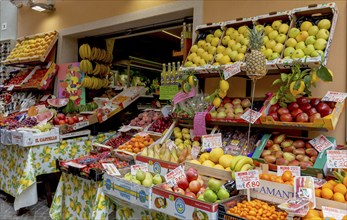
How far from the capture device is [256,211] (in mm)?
1709

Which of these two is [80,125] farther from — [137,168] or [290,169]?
[290,169]

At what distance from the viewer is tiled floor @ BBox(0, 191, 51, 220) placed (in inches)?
146

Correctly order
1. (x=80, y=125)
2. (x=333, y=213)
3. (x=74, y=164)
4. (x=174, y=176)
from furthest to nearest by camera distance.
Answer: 1. (x=80, y=125)
2. (x=74, y=164)
3. (x=174, y=176)
4. (x=333, y=213)

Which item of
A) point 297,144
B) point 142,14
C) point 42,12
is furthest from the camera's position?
point 42,12

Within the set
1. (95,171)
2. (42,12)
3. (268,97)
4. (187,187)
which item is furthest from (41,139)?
(42,12)

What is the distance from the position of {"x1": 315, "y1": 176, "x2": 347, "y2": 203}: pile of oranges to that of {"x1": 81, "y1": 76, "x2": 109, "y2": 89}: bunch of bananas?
4545mm

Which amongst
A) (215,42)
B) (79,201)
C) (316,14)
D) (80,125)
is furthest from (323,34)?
(80,125)

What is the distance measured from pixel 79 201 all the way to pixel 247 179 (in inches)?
72.1

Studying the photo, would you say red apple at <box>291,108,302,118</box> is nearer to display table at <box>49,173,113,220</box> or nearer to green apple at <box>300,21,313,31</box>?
green apple at <box>300,21,313,31</box>

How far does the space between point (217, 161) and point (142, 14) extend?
108 inches

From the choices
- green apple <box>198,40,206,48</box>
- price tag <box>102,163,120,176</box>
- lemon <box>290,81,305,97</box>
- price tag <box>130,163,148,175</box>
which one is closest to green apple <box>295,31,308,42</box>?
lemon <box>290,81,305,97</box>

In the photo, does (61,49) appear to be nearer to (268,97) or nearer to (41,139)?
(41,139)

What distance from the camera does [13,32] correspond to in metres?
7.03

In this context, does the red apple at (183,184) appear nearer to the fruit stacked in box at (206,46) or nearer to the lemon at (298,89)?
the lemon at (298,89)
